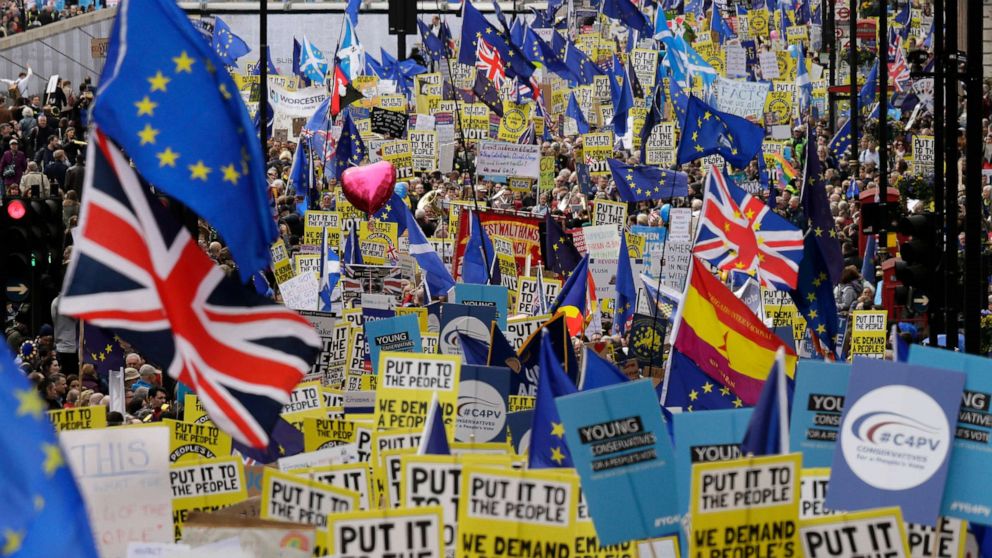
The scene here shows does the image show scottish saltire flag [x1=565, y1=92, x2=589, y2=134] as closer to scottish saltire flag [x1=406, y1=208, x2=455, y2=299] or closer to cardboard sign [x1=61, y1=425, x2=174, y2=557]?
scottish saltire flag [x1=406, y1=208, x2=455, y2=299]

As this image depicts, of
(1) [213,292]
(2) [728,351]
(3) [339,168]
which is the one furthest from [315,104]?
(1) [213,292]

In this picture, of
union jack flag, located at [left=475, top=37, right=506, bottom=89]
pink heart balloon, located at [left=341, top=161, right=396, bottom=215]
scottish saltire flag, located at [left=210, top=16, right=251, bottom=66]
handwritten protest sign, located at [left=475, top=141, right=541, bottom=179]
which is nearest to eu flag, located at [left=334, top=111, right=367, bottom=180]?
union jack flag, located at [left=475, top=37, right=506, bottom=89]

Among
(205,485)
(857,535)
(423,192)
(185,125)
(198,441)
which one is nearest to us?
(857,535)

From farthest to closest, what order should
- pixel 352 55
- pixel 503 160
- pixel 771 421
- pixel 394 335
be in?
pixel 352 55 < pixel 503 160 < pixel 394 335 < pixel 771 421

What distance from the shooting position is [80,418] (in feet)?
37.6

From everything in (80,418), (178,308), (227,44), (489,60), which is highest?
(227,44)

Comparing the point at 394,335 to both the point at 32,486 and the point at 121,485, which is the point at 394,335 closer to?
the point at 121,485

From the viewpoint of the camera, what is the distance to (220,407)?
27.1 ft

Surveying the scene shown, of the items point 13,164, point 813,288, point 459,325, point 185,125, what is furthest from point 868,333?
point 13,164

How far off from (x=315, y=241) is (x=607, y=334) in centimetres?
500

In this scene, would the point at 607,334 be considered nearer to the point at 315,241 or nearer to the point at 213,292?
the point at 315,241

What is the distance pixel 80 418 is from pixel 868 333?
8035 millimetres

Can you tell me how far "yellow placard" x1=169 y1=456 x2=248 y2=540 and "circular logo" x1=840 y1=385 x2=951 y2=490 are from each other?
327 centimetres

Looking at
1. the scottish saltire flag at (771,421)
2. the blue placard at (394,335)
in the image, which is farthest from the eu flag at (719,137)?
the scottish saltire flag at (771,421)
